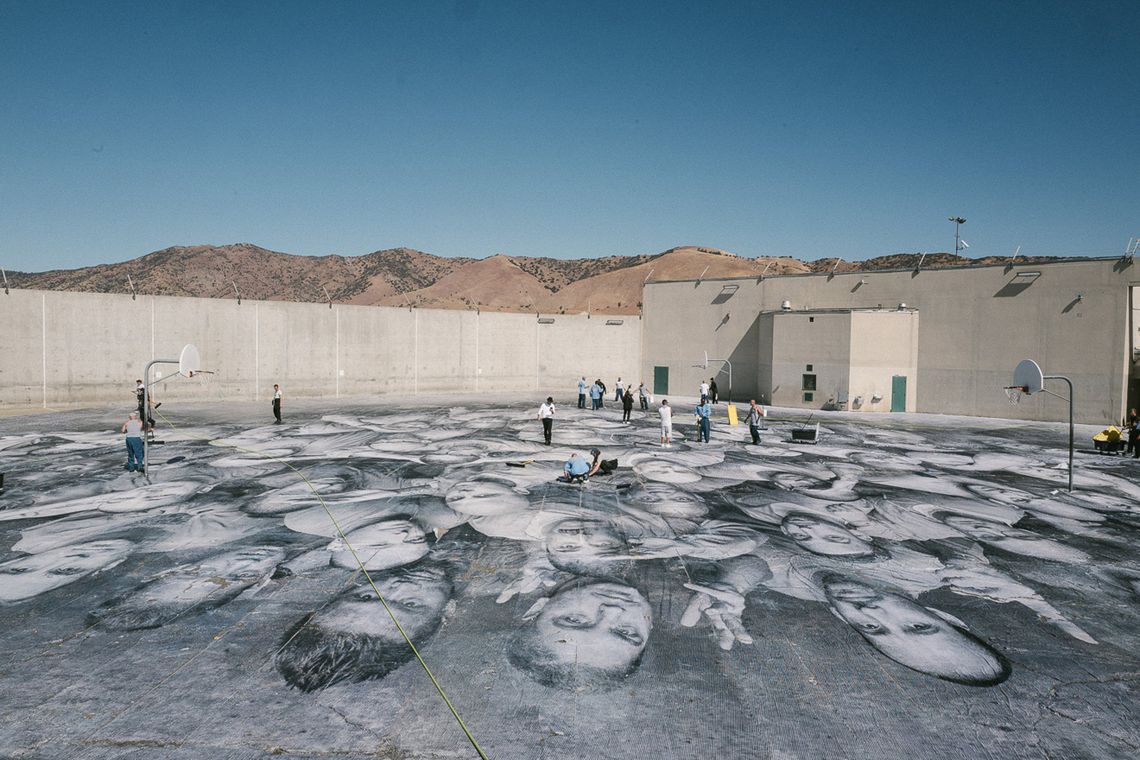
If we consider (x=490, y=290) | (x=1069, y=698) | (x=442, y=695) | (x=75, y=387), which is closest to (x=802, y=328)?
(x=1069, y=698)

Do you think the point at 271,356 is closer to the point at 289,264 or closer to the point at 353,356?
the point at 353,356

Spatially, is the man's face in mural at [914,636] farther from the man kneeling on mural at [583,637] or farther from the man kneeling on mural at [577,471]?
the man kneeling on mural at [577,471]

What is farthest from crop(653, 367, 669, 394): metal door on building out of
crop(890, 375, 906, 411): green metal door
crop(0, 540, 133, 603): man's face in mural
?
crop(0, 540, 133, 603): man's face in mural

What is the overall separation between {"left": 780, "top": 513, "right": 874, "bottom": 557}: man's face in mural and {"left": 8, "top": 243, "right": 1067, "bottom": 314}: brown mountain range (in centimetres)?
7309

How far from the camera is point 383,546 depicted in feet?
36.4

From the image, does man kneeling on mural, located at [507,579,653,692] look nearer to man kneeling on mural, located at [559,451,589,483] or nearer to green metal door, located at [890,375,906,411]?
man kneeling on mural, located at [559,451,589,483]

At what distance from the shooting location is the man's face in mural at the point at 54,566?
356 inches

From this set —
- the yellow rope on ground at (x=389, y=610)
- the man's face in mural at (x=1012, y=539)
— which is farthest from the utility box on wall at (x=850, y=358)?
the yellow rope on ground at (x=389, y=610)

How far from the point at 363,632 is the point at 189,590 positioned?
3.06 meters

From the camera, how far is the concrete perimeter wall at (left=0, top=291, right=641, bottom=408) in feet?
93.6

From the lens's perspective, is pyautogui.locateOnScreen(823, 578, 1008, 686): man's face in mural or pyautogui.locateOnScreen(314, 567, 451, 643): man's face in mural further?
pyautogui.locateOnScreen(314, 567, 451, 643): man's face in mural

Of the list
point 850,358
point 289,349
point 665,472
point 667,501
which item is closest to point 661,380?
point 850,358

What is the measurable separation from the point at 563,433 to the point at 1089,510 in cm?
1530

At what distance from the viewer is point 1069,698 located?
21.8ft
